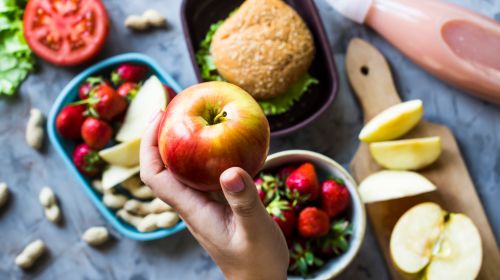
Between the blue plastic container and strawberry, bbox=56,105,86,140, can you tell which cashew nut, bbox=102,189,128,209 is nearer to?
the blue plastic container

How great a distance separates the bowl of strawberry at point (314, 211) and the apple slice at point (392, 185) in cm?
6

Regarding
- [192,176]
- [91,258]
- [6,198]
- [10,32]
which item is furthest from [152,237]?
[10,32]

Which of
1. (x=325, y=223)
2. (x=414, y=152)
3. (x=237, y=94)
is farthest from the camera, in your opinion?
Result: (x=414, y=152)

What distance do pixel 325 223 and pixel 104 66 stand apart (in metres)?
0.65

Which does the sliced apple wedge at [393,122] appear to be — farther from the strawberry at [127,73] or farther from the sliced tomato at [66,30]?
the sliced tomato at [66,30]

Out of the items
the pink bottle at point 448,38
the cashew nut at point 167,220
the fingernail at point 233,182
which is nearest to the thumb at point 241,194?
the fingernail at point 233,182

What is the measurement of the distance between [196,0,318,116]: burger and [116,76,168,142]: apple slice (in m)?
0.16

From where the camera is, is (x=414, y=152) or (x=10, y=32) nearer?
(x=414, y=152)

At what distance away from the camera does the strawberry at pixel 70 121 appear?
1211 millimetres

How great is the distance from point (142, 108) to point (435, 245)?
73 centimetres

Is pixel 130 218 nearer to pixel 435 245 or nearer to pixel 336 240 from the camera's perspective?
pixel 336 240

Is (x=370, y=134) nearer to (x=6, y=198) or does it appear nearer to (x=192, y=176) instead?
(x=192, y=176)

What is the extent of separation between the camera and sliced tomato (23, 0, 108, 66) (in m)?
1.27

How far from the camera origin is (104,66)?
4.15 ft
